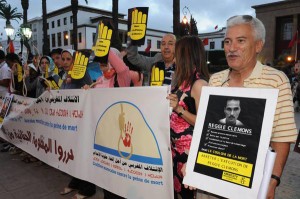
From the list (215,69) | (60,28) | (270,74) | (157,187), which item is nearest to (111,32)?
(157,187)

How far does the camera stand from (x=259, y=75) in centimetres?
178

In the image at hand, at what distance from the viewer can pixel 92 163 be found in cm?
324

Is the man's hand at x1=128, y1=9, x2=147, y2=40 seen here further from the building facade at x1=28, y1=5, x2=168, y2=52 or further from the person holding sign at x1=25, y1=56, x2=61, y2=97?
the building facade at x1=28, y1=5, x2=168, y2=52

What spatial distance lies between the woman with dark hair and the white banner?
0.12 meters

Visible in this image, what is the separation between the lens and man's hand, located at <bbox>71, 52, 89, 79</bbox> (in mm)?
3609

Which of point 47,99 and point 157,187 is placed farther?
point 47,99

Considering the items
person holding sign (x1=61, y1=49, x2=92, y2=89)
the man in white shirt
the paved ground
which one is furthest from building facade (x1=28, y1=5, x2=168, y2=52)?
person holding sign (x1=61, y1=49, x2=92, y2=89)

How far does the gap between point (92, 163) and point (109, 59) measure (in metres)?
1.23

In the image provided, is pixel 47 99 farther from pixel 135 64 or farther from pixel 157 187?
pixel 157 187

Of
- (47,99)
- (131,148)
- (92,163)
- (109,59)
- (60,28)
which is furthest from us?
(60,28)

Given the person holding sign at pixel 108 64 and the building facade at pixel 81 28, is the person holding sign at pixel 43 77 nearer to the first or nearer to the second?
the person holding sign at pixel 108 64

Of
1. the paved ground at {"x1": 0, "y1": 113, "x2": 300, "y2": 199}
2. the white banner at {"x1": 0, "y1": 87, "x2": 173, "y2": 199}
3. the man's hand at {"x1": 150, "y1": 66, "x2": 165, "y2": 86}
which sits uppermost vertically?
the man's hand at {"x1": 150, "y1": 66, "x2": 165, "y2": 86}

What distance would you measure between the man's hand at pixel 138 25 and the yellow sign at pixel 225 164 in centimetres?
218

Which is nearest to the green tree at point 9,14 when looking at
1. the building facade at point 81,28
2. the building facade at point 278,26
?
the building facade at point 81,28
